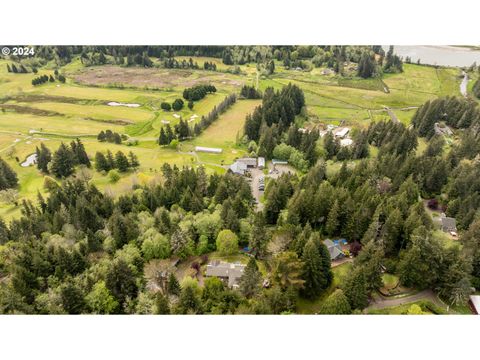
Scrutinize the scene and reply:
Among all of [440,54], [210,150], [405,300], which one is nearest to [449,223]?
[405,300]

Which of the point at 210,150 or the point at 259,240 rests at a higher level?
the point at 210,150

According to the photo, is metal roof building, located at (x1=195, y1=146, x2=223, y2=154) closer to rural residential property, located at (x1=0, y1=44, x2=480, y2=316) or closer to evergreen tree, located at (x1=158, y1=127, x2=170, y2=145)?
rural residential property, located at (x1=0, y1=44, x2=480, y2=316)

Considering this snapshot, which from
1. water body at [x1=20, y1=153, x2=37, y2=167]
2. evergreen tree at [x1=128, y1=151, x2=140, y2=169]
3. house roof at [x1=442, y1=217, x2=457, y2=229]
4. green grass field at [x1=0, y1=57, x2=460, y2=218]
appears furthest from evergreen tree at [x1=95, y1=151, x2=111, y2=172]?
house roof at [x1=442, y1=217, x2=457, y2=229]

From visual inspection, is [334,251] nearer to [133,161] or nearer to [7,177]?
[133,161]

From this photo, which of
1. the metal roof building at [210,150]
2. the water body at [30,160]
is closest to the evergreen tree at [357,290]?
the metal roof building at [210,150]

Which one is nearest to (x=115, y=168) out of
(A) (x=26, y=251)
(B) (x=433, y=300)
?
(A) (x=26, y=251)

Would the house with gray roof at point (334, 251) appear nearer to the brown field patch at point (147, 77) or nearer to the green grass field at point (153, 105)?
the green grass field at point (153, 105)

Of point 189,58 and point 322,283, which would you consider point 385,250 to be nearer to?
point 322,283

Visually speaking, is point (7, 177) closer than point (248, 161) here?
Yes
